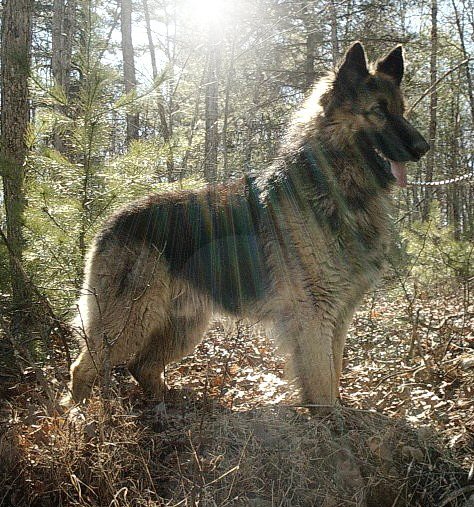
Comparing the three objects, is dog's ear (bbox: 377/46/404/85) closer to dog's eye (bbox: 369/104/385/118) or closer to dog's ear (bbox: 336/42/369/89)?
dog's ear (bbox: 336/42/369/89)

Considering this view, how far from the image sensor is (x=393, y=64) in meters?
4.53

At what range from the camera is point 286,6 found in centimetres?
1223

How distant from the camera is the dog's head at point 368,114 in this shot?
4.09 m

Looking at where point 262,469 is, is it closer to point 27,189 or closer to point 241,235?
point 241,235

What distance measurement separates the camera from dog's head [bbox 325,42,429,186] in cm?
409

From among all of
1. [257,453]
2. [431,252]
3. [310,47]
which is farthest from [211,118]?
[257,453]

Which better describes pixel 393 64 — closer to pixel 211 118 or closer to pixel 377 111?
pixel 377 111

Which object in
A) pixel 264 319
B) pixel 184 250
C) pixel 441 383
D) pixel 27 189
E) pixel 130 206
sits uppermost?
pixel 27 189

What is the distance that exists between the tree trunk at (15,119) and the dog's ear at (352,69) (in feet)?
11.0

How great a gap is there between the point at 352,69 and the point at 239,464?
125 inches

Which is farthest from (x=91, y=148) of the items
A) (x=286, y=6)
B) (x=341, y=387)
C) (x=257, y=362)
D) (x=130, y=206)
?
(x=286, y=6)

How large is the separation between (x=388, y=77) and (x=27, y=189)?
147 inches

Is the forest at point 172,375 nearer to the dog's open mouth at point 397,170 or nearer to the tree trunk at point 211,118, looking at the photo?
the dog's open mouth at point 397,170

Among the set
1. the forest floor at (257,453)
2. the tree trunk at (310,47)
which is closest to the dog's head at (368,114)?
the forest floor at (257,453)
